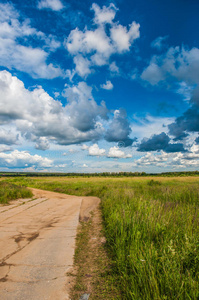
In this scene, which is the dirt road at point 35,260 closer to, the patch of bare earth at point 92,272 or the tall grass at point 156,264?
the patch of bare earth at point 92,272

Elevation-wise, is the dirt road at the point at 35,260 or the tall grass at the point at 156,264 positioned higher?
the tall grass at the point at 156,264

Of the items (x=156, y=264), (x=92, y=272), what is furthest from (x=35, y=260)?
(x=156, y=264)

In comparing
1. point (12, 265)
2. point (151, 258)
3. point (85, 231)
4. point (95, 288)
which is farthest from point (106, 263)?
point (85, 231)

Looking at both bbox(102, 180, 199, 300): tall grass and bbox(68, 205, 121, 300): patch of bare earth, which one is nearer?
bbox(102, 180, 199, 300): tall grass

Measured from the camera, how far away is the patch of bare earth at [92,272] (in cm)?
296

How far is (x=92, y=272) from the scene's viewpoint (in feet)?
12.1

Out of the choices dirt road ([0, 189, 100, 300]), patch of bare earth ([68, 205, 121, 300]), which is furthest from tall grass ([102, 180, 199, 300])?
dirt road ([0, 189, 100, 300])

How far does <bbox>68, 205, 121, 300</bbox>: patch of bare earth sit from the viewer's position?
2.96 metres

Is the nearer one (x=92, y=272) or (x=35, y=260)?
(x=92, y=272)

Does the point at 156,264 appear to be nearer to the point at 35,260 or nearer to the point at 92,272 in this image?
the point at 92,272

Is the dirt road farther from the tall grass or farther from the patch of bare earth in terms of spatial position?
the tall grass

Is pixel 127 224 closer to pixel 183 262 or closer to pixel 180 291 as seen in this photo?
pixel 183 262

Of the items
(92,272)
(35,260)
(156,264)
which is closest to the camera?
(156,264)

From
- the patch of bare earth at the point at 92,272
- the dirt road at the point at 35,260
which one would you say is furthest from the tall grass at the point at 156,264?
the dirt road at the point at 35,260
